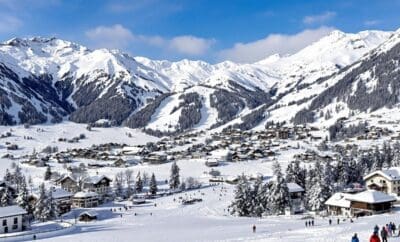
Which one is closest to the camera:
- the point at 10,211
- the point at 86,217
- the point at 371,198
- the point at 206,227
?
the point at 206,227

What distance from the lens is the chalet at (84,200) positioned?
303 feet

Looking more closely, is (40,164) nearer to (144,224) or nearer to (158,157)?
(158,157)

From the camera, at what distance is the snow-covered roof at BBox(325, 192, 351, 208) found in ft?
222

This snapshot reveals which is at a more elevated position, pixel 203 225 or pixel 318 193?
pixel 318 193

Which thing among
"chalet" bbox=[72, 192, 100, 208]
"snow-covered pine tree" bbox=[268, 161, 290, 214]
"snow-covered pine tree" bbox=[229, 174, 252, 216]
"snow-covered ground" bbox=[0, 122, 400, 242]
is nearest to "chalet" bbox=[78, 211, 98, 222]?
"snow-covered ground" bbox=[0, 122, 400, 242]

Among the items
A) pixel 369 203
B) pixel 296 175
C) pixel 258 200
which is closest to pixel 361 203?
pixel 369 203

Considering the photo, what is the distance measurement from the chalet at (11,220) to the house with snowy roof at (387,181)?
56897 millimetres

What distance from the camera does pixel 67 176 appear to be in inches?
4513

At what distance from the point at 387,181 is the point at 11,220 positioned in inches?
2355

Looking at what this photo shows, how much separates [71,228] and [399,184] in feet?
180

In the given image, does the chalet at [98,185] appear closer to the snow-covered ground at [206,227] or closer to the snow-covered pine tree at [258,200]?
the snow-covered ground at [206,227]

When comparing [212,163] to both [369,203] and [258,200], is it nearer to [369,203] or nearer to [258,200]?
[258,200]

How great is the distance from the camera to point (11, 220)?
219 ft

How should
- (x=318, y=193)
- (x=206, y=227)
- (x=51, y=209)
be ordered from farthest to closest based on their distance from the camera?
(x=51, y=209), (x=318, y=193), (x=206, y=227)
